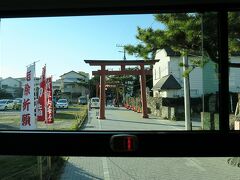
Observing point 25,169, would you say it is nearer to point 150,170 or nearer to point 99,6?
point 150,170

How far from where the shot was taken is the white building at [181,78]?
3605mm

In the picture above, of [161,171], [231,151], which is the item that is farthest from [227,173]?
[231,151]

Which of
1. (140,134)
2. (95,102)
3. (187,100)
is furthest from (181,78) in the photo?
(95,102)

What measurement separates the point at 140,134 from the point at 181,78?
2.01ft

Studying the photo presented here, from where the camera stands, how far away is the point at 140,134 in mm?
3576

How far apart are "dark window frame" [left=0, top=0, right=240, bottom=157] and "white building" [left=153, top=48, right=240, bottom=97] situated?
0.23 ft

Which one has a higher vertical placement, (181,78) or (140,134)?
(181,78)

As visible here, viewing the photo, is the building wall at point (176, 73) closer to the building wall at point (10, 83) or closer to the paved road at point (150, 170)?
the building wall at point (10, 83)

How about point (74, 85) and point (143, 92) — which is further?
point (143, 92)

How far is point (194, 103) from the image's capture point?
143 inches

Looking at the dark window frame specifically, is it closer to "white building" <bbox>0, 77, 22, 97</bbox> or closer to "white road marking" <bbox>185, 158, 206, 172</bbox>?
"white building" <bbox>0, 77, 22, 97</bbox>

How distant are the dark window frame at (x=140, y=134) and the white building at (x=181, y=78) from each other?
0.23ft

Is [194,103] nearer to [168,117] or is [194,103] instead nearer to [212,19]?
[168,117]

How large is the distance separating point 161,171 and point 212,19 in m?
9.07
